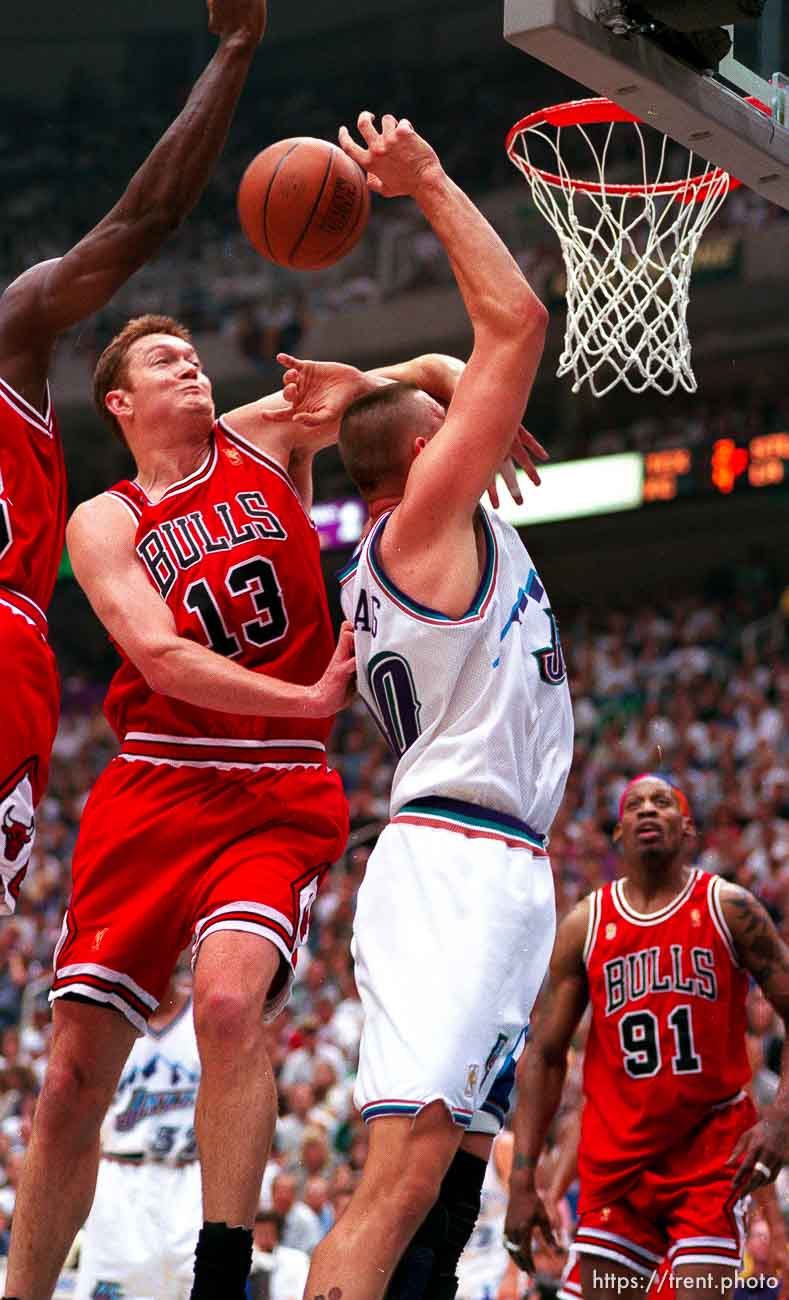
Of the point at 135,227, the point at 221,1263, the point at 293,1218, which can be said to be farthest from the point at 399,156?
the point at 293,1218

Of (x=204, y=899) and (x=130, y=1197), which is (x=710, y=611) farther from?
(x=204, y=899)

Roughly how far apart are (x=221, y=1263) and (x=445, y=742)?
4.15 feet

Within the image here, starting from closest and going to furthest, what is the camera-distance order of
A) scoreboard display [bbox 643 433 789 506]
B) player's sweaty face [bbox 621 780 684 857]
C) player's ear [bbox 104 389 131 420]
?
player's ear [bbox 104 389 131 420]
player's sweaty face [bbox 621 780 684 857]
scoreboard display [bbox 643 433 789 506]

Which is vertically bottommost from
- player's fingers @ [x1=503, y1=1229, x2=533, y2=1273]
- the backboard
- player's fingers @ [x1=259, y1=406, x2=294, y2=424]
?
player's fingers @ [x1=503, y1=1229, x2=533, y2=1273]

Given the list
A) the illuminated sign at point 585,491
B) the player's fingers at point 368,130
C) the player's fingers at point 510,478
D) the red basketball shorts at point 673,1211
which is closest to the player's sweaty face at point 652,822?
the red basketball shorts at point 673,1211

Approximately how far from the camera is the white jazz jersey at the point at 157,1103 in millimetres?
8000

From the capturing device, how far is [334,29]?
25.4 metres

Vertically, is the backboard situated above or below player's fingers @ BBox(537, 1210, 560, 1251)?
above

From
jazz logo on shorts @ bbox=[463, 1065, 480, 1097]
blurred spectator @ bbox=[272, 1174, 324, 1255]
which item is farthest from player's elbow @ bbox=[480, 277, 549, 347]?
blurred spectator @ bbox=[272, 1174, 324, 1255]

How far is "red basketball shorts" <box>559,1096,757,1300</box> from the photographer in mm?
5922

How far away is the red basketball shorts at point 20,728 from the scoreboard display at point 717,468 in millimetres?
12580

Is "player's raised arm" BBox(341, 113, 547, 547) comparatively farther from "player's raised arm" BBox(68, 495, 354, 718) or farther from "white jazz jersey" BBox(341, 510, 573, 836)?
"player's raised arm" BBox(68, 495, 354, 718)

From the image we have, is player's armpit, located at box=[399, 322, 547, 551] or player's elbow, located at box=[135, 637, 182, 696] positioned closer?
player's armpit, located at box=[399, 322, 547, 551]

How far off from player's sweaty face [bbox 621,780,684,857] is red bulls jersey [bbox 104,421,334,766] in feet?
6.26
